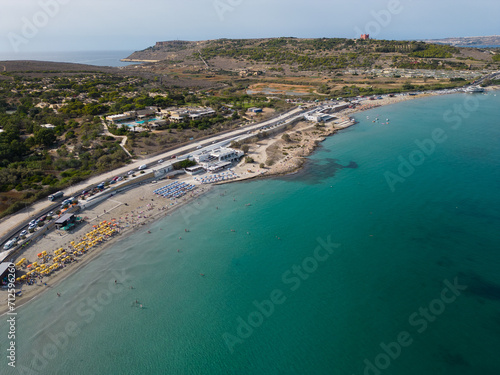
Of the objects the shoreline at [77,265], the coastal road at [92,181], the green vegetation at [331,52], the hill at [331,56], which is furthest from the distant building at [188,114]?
the green vegetation at [331,52]

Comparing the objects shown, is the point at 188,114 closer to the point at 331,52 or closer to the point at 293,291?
the point at 293,291

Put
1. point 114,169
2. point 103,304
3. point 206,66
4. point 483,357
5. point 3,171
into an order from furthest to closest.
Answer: point 206,66, point 114,169, point 3,171, point 103,304, point 483,357

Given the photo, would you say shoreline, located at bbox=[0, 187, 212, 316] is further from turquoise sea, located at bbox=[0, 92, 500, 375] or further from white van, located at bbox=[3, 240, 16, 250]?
white van, located at bbox=[3, 240, 16, 250]

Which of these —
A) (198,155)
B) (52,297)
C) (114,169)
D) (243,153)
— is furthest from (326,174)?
(52,297)

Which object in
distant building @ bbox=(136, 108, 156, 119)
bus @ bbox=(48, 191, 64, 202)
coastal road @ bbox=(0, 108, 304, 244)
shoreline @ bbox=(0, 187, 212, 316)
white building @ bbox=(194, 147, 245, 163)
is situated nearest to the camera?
shoreline @ bbox=(0, 187, 212, 316)

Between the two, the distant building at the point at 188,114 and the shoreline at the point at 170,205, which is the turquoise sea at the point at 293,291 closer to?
the shoreline at the point at 170,205

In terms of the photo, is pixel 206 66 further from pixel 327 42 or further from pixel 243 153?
pixel 243 153

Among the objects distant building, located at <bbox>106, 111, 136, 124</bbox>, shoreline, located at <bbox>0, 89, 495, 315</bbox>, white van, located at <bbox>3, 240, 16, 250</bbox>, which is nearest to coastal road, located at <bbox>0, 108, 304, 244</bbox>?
white van, located at <bbox>3, 240, 16, 250</bbox>

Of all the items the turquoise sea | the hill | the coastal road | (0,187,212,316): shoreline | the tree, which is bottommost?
the turquoise sea
